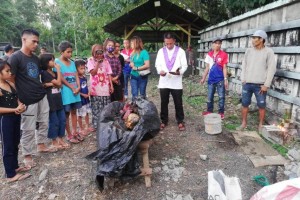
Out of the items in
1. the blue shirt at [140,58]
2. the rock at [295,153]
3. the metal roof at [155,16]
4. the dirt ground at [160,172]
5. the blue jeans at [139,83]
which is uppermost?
the metal roof at [155,16]

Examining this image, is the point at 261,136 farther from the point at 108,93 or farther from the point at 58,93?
the point at 58,93

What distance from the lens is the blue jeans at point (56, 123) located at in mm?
4016

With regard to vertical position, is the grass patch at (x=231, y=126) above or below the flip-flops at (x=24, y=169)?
above

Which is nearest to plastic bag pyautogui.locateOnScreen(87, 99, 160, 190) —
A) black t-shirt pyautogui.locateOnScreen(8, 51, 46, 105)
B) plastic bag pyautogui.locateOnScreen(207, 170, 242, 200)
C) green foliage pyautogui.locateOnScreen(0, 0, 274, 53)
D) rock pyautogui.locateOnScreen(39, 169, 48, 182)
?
rock pyautogui.locateOnScreen(39, 169, 48, 182)

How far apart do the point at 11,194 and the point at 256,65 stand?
4359mm

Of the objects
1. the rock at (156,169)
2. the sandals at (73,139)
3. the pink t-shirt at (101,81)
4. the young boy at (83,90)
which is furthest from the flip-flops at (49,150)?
the rock at (156,169)

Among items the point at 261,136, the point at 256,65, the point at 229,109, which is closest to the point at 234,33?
the point at 229,109

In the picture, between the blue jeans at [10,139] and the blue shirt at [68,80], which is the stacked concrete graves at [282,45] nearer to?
the blue shirt at [68,80]

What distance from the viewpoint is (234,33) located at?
699 cm

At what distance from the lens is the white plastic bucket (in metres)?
4.58

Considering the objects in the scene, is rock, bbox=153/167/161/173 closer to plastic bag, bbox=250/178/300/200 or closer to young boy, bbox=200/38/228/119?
plastic bag, bbox=250/178/300/200

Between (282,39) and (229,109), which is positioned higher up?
(282,39)

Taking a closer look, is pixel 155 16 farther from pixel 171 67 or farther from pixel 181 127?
pixel 181 127

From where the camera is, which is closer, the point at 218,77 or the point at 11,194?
the point at 11,194
